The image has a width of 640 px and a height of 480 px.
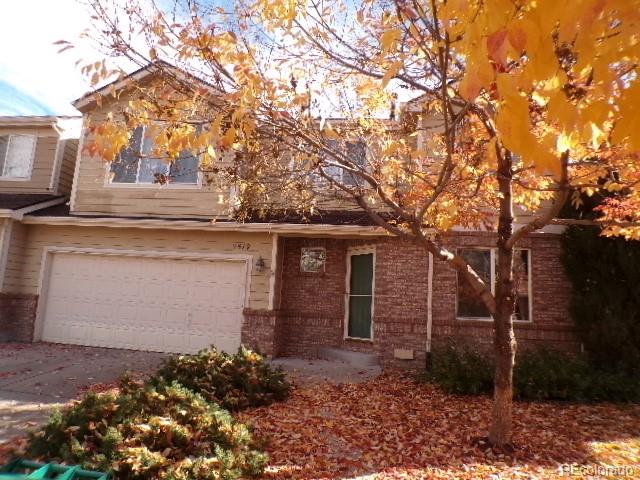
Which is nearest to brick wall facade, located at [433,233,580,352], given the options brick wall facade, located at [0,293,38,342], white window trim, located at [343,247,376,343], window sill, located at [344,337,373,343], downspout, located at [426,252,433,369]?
downspout, located at [426,252,433,369]

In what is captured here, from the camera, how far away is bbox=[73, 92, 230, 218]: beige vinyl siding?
11.4 m

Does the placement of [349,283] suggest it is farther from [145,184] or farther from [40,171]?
[40,171]

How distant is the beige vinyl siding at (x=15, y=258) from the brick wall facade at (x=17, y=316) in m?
0.30

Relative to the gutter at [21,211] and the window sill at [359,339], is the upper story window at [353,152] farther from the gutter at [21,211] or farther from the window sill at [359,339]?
the gutter at [21,211]

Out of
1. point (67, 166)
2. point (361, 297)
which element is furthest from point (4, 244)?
point (361, 297)

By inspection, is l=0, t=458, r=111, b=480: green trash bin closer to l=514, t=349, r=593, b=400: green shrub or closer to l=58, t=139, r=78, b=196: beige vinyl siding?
l=514, t=349, r=593, b=400: green shrub

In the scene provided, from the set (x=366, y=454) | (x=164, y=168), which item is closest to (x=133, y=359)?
(x=164, y=168)

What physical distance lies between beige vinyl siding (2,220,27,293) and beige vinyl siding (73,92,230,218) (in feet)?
5.15

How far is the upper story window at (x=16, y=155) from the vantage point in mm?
13344

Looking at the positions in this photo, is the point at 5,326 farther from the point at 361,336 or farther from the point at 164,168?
the point at 361,336

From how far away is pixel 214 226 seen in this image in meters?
10.8

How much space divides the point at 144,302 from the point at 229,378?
19.1 ft

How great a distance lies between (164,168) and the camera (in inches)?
472

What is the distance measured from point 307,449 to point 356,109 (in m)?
4.75
